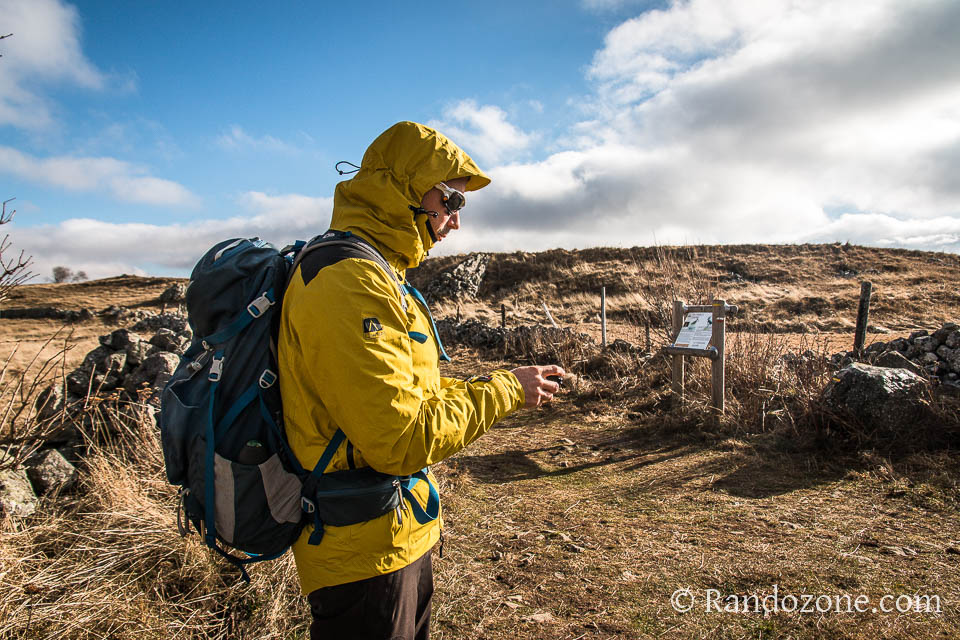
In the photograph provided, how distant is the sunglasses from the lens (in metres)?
1.69

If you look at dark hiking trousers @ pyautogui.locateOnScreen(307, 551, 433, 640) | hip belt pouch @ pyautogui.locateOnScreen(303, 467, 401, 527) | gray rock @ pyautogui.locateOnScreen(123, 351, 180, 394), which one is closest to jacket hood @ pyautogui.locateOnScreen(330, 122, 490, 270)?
hip belt pouch @ pyautogui.locateOnScreen(303, 467, 401, 527)

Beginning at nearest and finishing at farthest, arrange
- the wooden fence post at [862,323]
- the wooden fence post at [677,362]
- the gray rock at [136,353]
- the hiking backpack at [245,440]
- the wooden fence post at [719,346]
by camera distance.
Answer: the hiking backpack at [245,440] → the gray rock at [136,353] → the wooden fence post at [719,346] → the wooden fence post at [677,362] → the wooden fence post at [862,323]

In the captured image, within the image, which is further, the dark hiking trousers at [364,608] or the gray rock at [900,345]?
the gray rock at [900,345]

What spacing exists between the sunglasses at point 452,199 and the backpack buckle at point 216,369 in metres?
0.84

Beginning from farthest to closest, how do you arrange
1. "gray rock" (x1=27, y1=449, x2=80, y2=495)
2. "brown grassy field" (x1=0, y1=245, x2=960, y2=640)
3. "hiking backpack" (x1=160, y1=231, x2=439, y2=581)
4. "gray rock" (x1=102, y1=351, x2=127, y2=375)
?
1. "gray rock" (x1=102, y1=351, x2=127, y2=375)
2. "gray rock" (x1=27, y1=449, x2=80, y2=495)
3. "brown grassy field" (x1=0, y1=245, x2=960, y2=640)
4. "hiking backpack" (x1=160, y1=231, x2=439, y2=581)

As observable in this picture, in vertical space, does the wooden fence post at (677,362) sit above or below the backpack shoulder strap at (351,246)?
below

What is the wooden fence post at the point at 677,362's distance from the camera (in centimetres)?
653

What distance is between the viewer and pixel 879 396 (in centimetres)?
498

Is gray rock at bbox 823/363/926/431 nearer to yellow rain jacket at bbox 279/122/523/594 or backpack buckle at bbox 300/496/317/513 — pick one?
yellow rain jacket at bbox 279/122/523/594

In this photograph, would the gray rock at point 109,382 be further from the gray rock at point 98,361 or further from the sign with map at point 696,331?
the sign with map at point 696,331

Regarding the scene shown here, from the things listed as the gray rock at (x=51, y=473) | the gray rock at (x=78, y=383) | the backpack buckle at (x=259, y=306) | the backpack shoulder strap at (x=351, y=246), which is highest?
the backpack shoulder strap at (x=351, y=246)

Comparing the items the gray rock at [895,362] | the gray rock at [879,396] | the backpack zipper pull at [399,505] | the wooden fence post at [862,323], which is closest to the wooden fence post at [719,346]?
the gray rock at [879,396]

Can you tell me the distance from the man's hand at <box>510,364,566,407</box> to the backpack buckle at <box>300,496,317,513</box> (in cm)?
68

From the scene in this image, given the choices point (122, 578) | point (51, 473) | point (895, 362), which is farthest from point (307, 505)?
point (895, 362)
